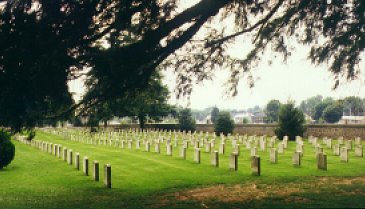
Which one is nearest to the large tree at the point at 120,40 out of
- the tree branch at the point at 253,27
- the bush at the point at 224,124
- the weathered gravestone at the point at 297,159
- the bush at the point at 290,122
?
the tree branch at the point at 253,27

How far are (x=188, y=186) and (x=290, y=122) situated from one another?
22655mm

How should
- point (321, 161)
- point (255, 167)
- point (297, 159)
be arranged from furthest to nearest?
point (297, 159) → point (321, 161) → point (255, 167)

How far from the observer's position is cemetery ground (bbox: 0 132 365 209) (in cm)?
1001

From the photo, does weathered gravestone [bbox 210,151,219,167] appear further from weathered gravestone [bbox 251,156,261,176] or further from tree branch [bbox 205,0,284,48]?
tree branch [bbox 205,0,284,48]

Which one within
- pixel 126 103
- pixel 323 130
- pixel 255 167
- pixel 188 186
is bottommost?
pixel 188 186

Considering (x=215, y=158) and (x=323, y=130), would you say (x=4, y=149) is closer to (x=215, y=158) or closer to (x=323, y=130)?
(x=215, y=158)

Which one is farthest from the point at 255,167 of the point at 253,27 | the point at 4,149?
the point at 4,149

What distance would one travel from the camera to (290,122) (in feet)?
110

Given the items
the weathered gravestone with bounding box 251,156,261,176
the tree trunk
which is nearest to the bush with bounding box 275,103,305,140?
the weathered gravestone with bounding box 251,156,261,176

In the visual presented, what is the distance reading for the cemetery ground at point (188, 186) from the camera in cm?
1001

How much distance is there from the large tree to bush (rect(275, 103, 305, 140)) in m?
21.9

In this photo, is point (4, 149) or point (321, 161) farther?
point (4, 149)

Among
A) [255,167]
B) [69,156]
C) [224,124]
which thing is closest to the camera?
[255,167]

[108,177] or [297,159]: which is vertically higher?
[297,159]
